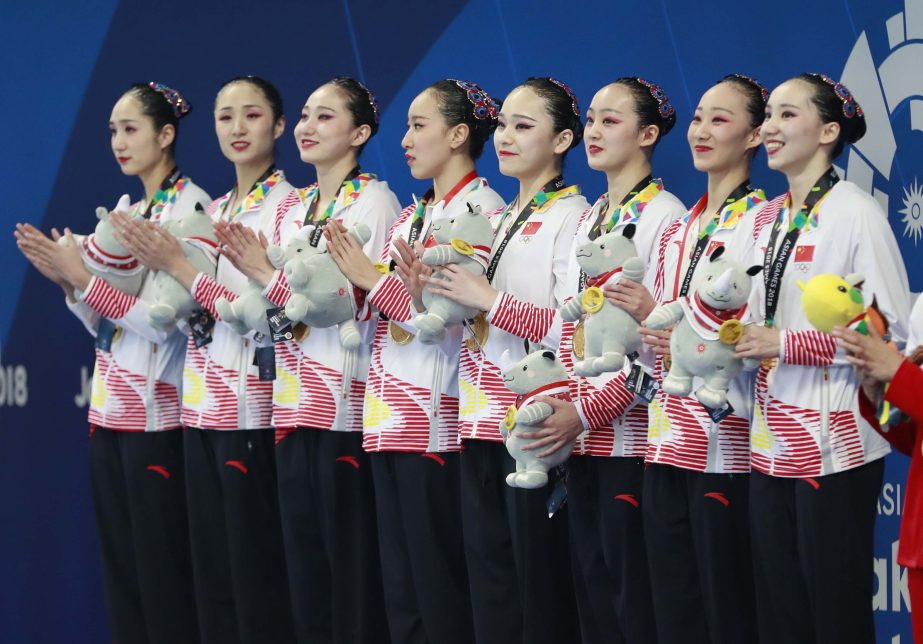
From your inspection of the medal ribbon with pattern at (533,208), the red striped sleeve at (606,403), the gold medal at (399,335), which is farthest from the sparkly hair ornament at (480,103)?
the red striped sleeve at (606,403)

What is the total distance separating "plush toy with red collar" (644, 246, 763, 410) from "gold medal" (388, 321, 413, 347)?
3.66 feet

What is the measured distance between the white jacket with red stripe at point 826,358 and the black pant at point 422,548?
46.6 inches

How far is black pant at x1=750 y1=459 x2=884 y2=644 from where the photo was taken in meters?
4.08

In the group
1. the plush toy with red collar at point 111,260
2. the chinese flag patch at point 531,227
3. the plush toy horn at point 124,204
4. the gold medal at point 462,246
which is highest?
the plush toy horn at point 124,204

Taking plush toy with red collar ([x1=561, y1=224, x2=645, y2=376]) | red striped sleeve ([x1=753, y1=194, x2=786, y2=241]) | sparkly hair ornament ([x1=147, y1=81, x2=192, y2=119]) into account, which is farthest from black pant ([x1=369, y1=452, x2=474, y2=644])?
sparkly hair ornament ([x1=147, y1=81, x2=192, y2=119])

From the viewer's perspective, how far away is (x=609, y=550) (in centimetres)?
464

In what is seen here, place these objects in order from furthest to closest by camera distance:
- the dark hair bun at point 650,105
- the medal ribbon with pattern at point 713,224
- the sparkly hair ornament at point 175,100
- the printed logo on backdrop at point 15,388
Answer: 1. the printed logo on backdrop at point 15,388
2. the sparkly hair ornament at point 175,100
3. the dark hair bun at point 650,105
4. the medal ribbon with pattern at point 713,224

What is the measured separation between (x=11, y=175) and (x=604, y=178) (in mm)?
2968

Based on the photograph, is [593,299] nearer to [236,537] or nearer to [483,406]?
[483,406]

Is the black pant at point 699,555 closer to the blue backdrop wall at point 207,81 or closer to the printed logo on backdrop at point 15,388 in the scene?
the blue backdrop wall at point 207,81

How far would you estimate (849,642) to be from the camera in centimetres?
407

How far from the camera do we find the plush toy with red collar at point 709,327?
4.09 meters

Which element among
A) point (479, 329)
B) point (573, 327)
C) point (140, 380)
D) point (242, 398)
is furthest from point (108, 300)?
point (573, 327)

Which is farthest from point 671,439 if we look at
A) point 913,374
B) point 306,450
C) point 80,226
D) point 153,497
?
point 80,226
